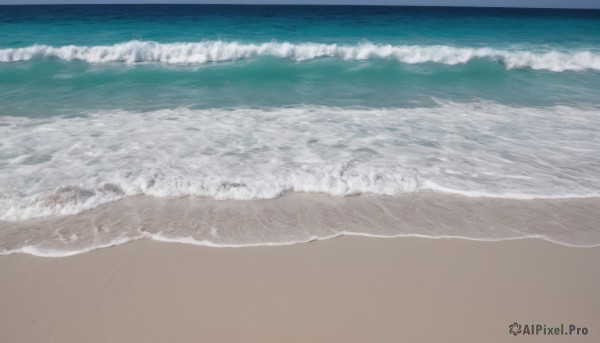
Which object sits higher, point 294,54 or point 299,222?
point 294,54

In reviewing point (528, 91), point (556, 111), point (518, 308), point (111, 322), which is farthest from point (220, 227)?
point (528, 91)

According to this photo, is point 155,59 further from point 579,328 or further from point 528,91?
point 579,328

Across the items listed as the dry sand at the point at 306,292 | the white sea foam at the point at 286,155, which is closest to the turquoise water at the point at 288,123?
the white sea foam at the point at 286,155

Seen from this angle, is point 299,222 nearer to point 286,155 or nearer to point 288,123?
point 286,155

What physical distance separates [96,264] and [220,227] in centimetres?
116

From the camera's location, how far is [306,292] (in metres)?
3.14

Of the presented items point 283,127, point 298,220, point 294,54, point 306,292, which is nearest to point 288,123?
point 283,127

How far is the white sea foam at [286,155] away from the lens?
4723 millimetres

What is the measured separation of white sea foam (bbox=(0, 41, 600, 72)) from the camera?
1502 centimetres

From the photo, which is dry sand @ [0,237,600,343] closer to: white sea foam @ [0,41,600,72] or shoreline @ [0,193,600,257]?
shoreline @ [0,193,600,257]

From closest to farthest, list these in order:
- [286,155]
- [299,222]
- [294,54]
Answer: [299,222]
[286,155]
[294,54]

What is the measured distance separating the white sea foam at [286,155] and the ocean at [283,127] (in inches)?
1.1

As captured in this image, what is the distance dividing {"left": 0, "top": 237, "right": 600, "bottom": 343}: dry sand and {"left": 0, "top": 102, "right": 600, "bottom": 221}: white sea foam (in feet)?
3.68

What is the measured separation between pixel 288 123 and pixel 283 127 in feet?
0.95
